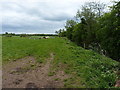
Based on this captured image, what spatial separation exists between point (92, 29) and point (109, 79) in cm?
1180

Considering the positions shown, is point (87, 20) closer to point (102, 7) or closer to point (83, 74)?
point (102, 7)

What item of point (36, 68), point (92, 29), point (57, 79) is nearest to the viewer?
point (57, 79)

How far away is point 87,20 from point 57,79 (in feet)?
45.9

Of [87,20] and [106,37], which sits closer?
[106,37]

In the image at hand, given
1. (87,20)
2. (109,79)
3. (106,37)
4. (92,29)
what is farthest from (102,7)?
(109,79)

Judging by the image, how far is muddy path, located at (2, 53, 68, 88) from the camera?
4.65 metres

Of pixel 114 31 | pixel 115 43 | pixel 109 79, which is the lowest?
pixel 109 79

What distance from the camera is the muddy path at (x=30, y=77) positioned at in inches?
183

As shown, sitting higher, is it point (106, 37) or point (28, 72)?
point (106, 37)

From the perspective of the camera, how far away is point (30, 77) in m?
5.36

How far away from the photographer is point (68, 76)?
549 cm

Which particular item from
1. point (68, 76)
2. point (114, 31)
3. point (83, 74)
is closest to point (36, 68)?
point (68, 76)

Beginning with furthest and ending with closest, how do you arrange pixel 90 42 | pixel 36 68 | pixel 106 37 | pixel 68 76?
pixel 90 42, pixel 106 37, pixel 36 68, pixel 68 76

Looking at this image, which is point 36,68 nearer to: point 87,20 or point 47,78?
point 47,78
